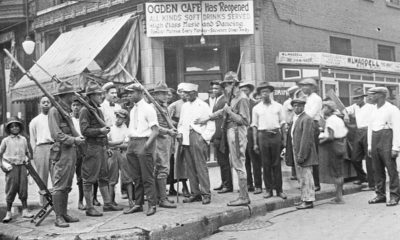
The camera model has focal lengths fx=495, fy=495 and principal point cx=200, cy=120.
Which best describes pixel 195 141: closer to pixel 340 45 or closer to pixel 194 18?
pixel 194 18

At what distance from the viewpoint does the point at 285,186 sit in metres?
9.78

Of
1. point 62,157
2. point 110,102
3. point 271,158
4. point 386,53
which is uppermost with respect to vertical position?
point 386,53

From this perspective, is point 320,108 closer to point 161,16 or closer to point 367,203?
point 367,203

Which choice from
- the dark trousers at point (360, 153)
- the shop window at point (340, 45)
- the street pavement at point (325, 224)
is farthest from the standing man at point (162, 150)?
the shop window at point (340, 45)

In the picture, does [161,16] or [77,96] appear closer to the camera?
[77,96]

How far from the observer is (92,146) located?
725 centimetres

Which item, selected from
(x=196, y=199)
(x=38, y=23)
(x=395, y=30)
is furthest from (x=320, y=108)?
(x=395, y=30)

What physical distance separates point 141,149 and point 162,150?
71 cm

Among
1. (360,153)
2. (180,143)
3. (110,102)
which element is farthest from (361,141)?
(110,102)

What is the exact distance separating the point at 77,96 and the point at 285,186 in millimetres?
4662

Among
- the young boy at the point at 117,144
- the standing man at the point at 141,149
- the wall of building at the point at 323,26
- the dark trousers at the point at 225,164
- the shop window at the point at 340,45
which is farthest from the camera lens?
the shop window at the point at 340,45

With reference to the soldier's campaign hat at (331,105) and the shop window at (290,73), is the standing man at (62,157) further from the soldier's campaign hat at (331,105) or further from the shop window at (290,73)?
the shop window at (290,73)

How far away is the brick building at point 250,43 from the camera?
14.5 meters

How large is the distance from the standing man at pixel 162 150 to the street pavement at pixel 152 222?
0.84ft
